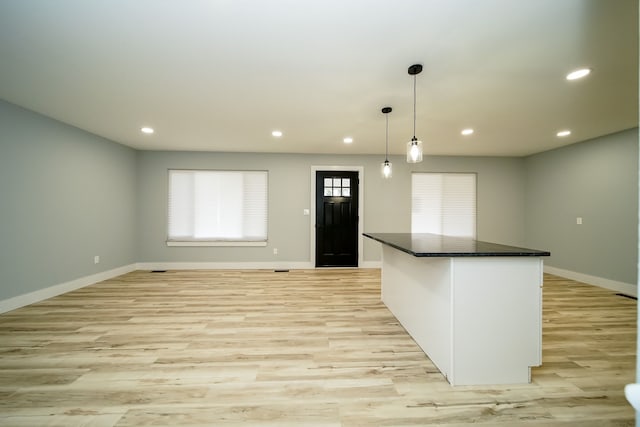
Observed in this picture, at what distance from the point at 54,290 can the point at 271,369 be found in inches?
151

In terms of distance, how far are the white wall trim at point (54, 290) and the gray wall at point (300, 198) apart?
76 centimetres

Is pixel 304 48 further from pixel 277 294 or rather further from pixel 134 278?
pixel 134 278

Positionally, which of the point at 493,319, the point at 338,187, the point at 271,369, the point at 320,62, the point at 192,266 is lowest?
the point at 271,369

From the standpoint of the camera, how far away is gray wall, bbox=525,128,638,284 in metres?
4.00

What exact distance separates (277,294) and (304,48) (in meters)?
3.18

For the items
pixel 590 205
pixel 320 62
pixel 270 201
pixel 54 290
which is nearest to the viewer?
pixel 320 62

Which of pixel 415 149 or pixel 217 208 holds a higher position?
pixel 415 149

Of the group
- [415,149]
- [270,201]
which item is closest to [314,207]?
[270,201]

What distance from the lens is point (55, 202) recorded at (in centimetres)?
373

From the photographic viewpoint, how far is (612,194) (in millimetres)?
4219

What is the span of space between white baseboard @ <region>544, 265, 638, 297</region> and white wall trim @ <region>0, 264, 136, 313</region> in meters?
8.50

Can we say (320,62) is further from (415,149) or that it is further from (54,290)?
(54,290)

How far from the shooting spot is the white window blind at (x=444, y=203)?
19.2 ft

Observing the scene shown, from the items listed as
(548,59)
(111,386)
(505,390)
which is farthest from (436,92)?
(111,386)
